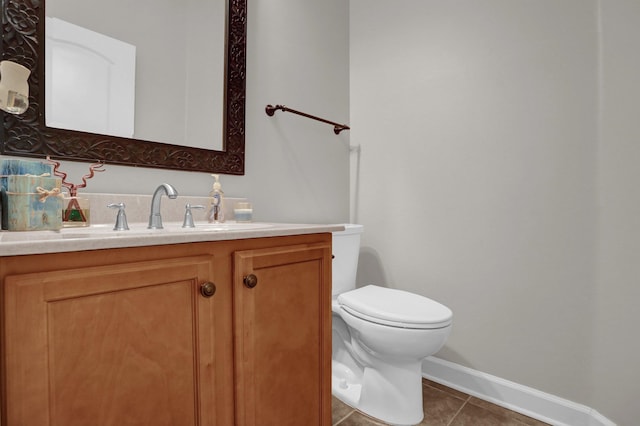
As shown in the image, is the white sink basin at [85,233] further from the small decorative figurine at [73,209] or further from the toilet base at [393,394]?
the toilet base at [393,394]

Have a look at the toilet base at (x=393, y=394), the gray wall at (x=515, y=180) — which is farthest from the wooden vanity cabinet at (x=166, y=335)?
the gray wall at (x=515, y=180)

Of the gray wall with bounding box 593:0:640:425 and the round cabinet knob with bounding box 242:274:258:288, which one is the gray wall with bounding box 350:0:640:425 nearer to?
the gray wall with bounding box 593:0:640:425

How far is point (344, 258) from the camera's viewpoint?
66.7 inches

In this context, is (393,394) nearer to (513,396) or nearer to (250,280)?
(513,396)

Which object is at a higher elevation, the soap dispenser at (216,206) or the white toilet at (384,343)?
the soap dispenser at (216,206)

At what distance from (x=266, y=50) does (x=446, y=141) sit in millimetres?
1036

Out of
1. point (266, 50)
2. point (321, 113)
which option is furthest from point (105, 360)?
point (321, 113)

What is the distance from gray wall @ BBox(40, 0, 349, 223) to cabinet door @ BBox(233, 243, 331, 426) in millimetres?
623

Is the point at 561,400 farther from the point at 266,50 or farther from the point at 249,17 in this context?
the point at 249,17

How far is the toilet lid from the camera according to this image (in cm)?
120

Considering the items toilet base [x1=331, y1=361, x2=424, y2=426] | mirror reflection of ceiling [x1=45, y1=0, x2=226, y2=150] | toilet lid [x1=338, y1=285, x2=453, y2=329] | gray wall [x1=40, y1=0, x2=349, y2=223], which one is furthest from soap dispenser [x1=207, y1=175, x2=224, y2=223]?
toilet base [x1=331, y1=361, x2=424, y2=426]

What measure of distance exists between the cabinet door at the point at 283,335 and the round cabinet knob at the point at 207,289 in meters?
0.07

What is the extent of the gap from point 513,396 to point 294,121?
67.7 inches

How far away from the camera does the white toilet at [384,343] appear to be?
1.21 meters
